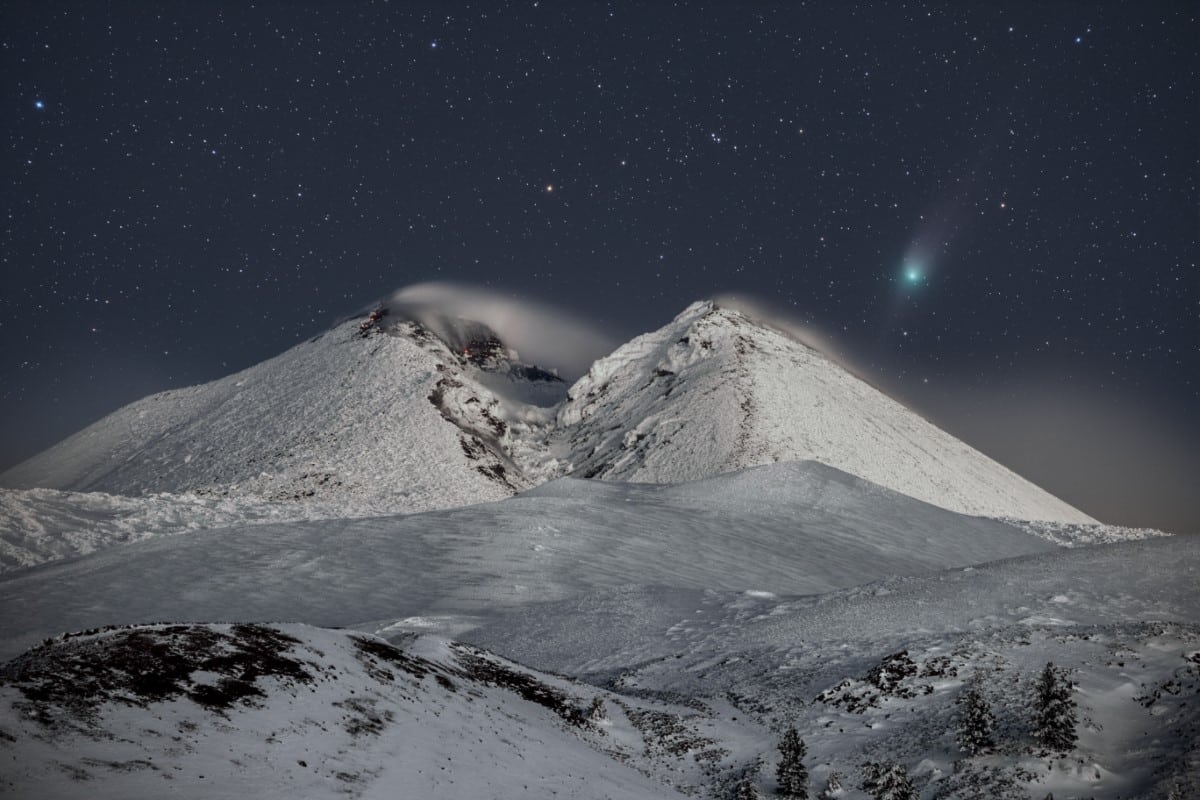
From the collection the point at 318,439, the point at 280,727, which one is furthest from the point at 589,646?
the point at 318,439

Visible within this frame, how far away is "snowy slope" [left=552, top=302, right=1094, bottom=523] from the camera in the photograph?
137875 millimetres

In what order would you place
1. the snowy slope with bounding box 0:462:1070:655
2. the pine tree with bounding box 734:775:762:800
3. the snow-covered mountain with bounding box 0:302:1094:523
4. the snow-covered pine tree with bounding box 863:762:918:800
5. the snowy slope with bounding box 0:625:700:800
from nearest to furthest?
1. the snowy slope with bounding box 0:625:700:800
2. the snow-covered pine tree with bounding box 863:762:918:800
3. the pine tree with bounding box 734:775:762:800
4. the snowy slope with bounding box 0:462:1070:655
5. the snow-covered mountain with bounding box 0:302:1094:523

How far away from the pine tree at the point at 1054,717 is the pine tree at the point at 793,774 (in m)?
4.76

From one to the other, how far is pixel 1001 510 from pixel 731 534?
10165 centimetres

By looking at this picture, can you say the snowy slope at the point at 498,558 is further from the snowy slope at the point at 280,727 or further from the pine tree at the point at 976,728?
the pine tree at the point at 976,728

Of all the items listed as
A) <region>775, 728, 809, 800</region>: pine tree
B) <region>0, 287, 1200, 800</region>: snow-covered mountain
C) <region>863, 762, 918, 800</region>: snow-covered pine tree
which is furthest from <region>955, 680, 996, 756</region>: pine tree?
<region>775, 728, 809, 800</region>: pine tree

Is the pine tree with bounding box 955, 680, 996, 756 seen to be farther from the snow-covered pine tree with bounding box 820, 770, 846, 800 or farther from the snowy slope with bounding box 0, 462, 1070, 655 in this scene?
the snowy slope with bounding box 0, 462, 1070, 655

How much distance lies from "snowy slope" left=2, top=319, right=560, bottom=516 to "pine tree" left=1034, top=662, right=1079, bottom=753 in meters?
86.9

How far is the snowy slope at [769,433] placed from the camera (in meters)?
138

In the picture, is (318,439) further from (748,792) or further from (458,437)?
(748,792)

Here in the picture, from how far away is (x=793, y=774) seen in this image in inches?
609

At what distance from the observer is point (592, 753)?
61.8 ft

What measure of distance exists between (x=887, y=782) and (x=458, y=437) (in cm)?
13496

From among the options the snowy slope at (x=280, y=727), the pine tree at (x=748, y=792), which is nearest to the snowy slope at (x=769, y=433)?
the snowy slope at (x=280, y=727)
